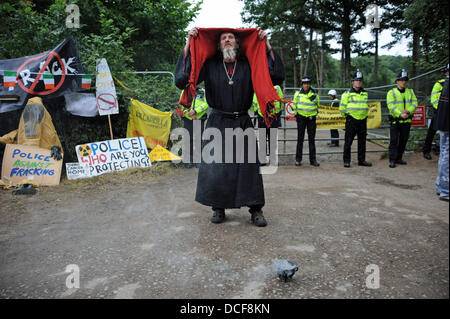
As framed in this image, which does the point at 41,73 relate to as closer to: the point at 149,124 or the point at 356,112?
the point at 149,124

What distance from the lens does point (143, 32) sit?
43.1 feet

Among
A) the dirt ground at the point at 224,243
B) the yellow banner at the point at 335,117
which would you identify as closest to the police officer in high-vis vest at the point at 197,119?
the dirt ground at the point at 224,243

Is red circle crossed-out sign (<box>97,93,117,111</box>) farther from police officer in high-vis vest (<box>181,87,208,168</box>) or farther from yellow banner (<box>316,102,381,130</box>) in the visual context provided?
yellow banner (<box>316,102,381,130</box>)

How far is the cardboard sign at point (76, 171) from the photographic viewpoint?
6.60 meters

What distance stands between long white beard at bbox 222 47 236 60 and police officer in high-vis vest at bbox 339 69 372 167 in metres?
4.57

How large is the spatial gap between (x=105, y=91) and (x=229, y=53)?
439 centimetres

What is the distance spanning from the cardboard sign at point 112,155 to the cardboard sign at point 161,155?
0.21 metres

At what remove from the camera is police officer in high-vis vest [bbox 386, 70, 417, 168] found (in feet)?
23.7

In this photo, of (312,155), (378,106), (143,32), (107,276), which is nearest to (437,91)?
(378,106)

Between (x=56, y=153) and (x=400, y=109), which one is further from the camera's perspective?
(x=400, y=109)

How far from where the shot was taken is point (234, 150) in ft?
12.6

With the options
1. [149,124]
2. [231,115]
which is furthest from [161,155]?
[231,115]
